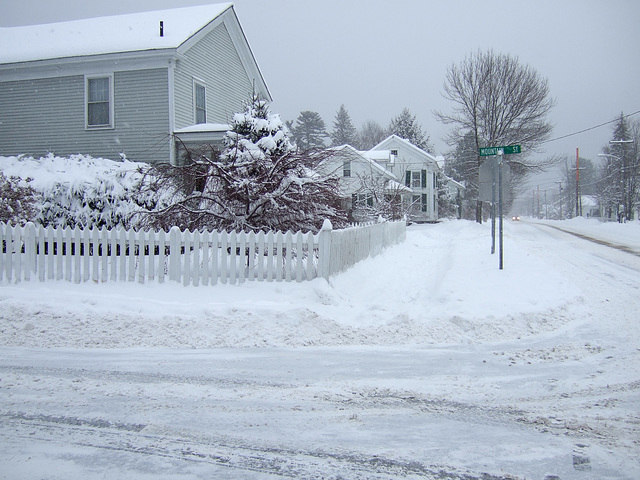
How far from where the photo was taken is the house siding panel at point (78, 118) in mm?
16297

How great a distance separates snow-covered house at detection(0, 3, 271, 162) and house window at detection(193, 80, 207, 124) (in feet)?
0.12

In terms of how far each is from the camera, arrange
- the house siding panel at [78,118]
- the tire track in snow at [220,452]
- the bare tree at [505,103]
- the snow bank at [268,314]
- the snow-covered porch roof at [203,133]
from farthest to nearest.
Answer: the bare tree at [505,103] < the house siding panel at [78,118] < the snow-covered porch roof at [203,133] < the snow bank at [268,314] < the tire track in snow at [220,452]

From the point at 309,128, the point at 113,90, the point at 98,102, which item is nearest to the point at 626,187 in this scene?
the point at 309,128

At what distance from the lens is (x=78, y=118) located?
17.0 metres

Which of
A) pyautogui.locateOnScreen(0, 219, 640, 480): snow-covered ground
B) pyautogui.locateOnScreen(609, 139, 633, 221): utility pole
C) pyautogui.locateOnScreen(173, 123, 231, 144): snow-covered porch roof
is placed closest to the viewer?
pyautogui.locateOnScreen(0, 219, 640, 480): snow-covered ground

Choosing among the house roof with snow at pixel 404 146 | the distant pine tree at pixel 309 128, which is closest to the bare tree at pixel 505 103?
the house roof with snow at pixel 404 146

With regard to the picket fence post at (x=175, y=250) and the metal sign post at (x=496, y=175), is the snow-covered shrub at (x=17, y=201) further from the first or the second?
the metal sign post at (x=496, y=175)

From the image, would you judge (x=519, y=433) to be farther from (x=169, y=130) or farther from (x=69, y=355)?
(x=169, y=130)

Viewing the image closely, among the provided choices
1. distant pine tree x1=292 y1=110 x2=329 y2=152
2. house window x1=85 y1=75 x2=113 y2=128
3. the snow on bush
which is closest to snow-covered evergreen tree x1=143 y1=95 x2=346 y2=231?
the snow on bush

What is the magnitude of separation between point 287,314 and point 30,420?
3.54 meters

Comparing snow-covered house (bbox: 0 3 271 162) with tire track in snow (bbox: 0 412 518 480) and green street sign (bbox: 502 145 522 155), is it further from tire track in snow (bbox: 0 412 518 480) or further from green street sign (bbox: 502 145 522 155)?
tire track in snow (bbox: 0 412 518 480)

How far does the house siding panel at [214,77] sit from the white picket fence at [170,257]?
8.12 metres

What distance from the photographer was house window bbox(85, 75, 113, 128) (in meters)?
16.8

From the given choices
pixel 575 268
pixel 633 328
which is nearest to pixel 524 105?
pixel 575 268
